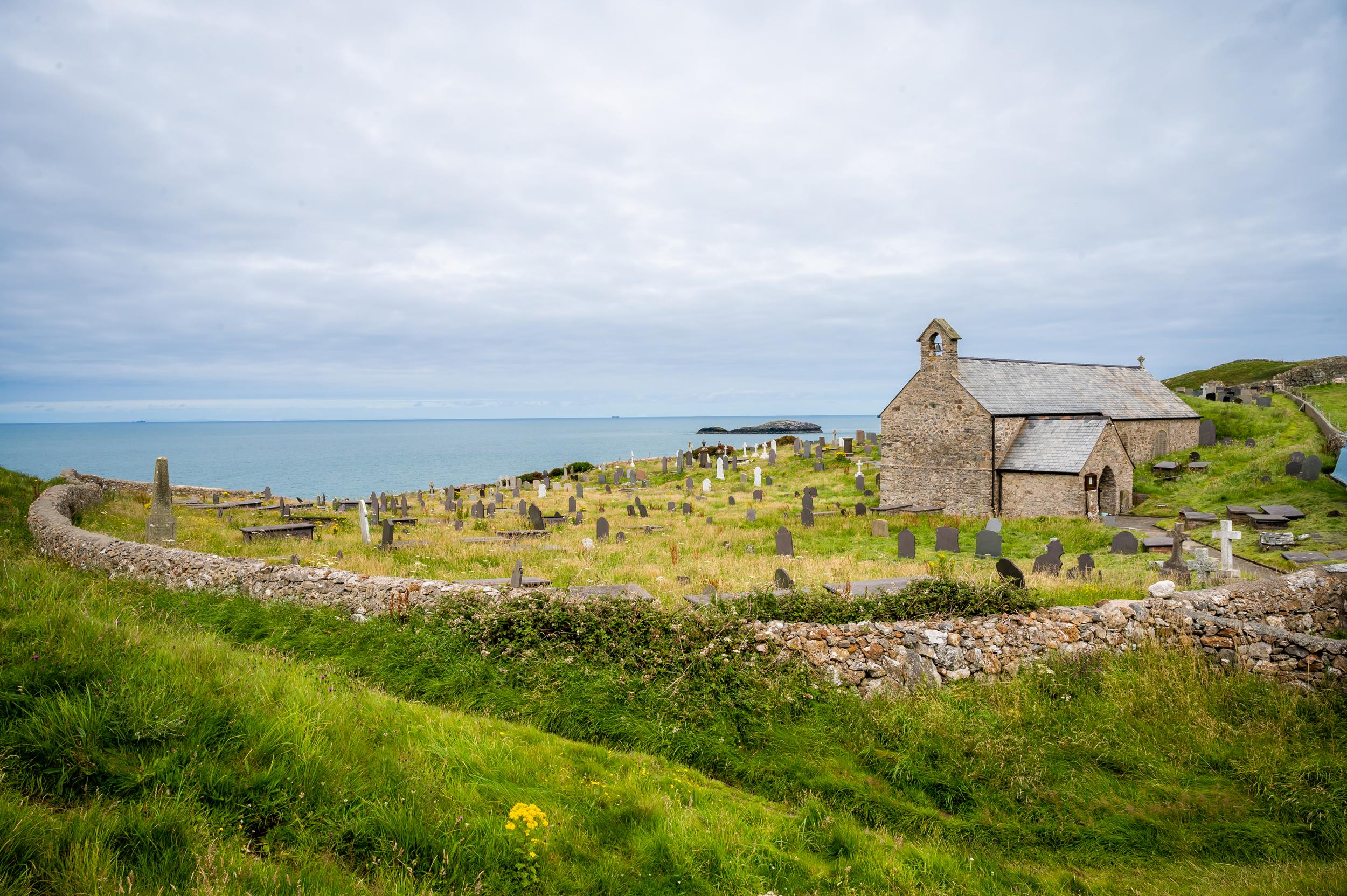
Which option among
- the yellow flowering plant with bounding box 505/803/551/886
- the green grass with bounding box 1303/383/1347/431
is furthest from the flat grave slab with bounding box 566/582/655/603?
the green grass with bounding box 1303/383/1347/431

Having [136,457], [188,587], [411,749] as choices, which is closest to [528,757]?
[411,749]

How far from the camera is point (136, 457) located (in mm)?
135000

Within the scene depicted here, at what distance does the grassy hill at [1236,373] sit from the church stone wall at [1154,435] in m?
43.5

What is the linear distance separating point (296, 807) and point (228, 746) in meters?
0.77

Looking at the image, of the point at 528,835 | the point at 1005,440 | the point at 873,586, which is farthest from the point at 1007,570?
the point at 1005,440

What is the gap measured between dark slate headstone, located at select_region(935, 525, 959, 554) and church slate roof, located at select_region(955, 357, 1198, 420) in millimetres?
10545

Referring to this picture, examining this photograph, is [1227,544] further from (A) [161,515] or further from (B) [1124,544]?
(A) [161,515]

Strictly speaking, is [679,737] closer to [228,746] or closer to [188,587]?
[228,746]

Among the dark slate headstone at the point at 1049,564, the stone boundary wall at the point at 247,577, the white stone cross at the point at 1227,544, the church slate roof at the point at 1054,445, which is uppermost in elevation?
the church slate roof at the point at 1054,445

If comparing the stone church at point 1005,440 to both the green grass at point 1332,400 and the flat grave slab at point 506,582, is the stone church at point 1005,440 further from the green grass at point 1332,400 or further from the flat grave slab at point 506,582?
the flat grave slab at point 506,582

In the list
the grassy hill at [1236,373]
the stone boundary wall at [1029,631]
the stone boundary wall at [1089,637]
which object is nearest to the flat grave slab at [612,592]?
the stone boundary wall at [1029,631]

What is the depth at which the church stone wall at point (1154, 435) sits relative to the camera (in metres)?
31.1

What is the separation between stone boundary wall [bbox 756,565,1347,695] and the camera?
7582mm

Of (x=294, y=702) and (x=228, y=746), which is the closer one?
(x=228, y=746)
